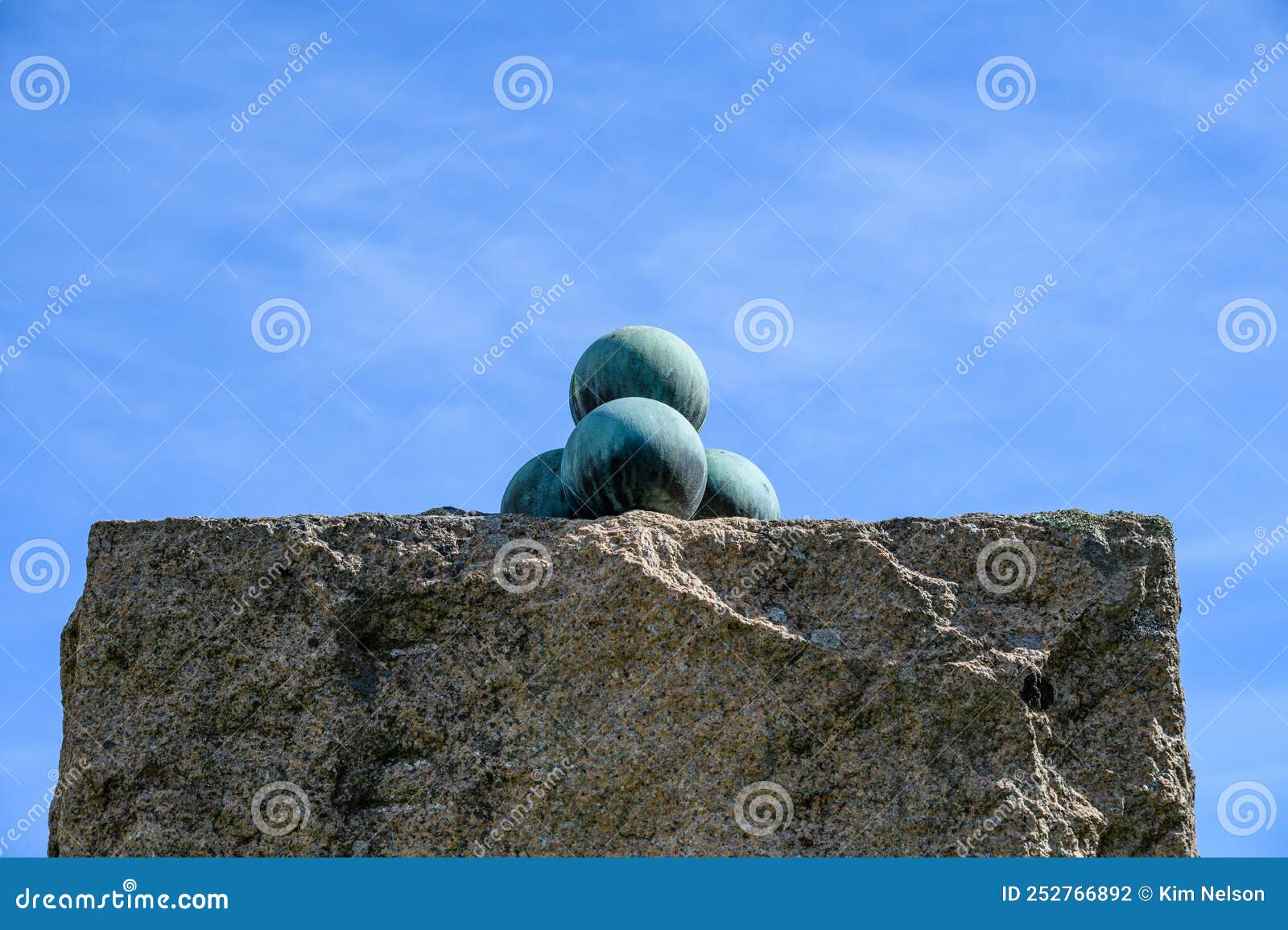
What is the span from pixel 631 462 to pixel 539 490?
74 centimetres

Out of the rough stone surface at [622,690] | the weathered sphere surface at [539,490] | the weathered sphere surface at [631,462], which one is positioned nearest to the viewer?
the rough stone surface at [622,690]

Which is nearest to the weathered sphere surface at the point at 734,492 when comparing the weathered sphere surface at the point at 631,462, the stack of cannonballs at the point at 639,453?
the stack of cannonballs at the point at 639,453

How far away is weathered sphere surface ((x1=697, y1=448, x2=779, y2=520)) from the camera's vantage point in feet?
23.4

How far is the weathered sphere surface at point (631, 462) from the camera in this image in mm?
6484

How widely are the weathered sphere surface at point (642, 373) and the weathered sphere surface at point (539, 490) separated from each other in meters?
0.27

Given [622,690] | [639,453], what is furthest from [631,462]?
[622,690]

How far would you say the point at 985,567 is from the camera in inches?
249

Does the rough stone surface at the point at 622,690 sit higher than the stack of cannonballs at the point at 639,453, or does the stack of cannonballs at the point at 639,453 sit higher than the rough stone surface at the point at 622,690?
the stack of cannonballs at the point at 639,453

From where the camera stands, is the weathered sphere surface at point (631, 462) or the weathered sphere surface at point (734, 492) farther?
the weathered sphere surface at point (734, 492)

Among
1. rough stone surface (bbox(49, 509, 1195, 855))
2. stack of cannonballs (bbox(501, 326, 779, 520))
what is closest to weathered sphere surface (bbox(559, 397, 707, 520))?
stack of cannonballs (bbox(501, 326, 779, 520))

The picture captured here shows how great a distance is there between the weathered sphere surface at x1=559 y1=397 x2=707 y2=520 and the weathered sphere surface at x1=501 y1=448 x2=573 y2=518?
30 centimetres

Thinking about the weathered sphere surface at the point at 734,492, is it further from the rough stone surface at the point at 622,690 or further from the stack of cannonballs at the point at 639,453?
the rough stone surface at the point at 622,690

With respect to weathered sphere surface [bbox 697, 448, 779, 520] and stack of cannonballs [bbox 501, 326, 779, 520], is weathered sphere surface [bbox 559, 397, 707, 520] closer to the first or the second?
stack of cannonballs [bbox 501, 326, 779, 520]

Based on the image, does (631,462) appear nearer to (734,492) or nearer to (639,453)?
(639,453)
